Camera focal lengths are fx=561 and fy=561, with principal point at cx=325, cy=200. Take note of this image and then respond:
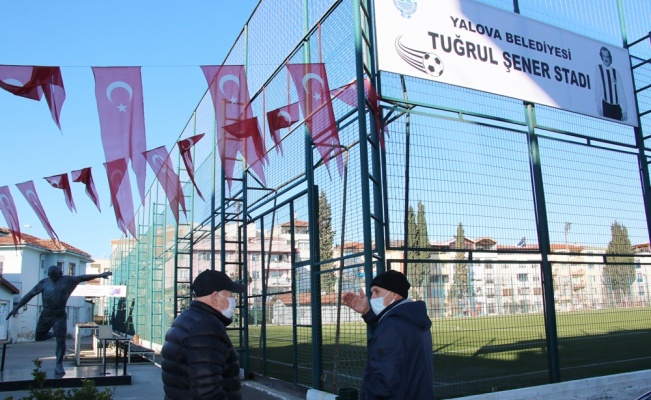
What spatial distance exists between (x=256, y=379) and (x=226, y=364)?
746 cm

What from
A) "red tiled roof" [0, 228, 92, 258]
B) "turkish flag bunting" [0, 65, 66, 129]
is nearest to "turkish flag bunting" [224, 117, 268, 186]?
"turkish flag bunting" [0, 65, 66, 129]

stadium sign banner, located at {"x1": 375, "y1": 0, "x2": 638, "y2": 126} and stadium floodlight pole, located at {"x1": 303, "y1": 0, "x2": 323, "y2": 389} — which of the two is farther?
stadium floodlight pole, located at {"x1": 303, "y1": 0, "x2": 323, "y2": 389}

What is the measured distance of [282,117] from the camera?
312 inches

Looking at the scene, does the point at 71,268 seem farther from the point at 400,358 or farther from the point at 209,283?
the point at 400,358

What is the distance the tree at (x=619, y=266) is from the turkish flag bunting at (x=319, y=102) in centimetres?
485

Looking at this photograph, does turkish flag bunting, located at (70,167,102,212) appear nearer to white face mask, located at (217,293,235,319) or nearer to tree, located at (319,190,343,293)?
tree, located at (319,190,343,293)

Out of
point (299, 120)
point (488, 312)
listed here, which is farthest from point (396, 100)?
point (488, 312)

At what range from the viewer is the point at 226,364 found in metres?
3.09

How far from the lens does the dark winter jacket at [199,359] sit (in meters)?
2.90

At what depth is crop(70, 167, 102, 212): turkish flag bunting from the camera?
32.4ft

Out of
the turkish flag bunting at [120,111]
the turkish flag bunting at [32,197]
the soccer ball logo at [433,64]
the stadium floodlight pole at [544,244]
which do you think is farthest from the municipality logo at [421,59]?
the turkish flag bunting at [32,197]

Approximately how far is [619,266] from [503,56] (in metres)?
3.97

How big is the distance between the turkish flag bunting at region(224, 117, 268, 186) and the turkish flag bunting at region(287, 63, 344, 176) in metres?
1.09

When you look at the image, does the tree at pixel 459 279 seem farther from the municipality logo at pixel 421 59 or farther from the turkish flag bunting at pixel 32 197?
the turkish flag bunting at pixel 32 197
